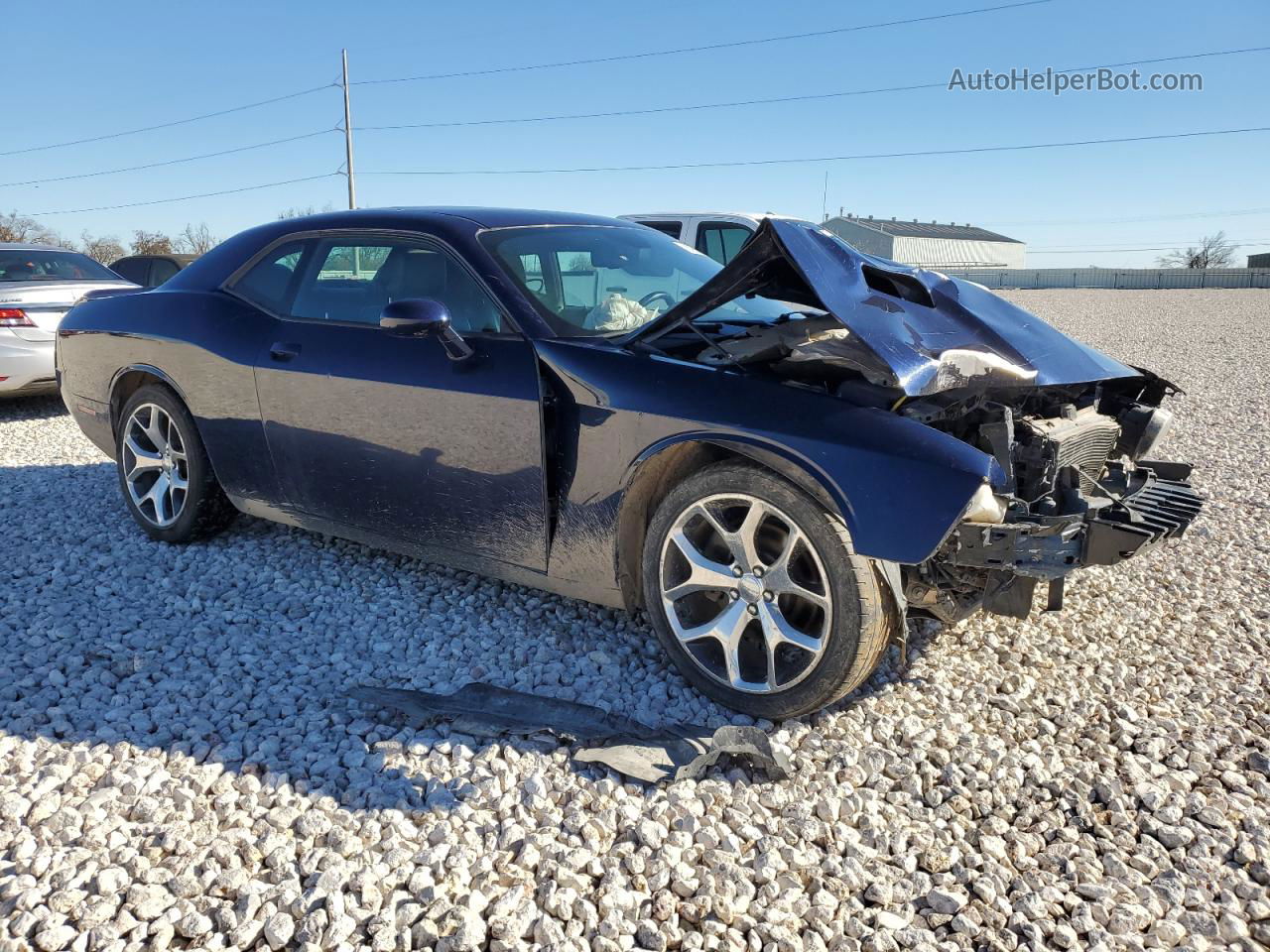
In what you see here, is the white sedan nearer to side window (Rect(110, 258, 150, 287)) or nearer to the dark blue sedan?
side window (Rect(110, 258, 150, 287))

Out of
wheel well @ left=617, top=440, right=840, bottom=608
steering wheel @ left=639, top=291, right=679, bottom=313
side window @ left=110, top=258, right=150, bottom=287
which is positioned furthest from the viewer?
side window @ left=110, top=258, right=150, bottom=287

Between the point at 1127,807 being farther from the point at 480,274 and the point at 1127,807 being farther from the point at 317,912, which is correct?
the point at 480,274

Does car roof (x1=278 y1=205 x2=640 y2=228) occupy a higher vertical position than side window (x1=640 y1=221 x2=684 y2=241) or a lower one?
lower

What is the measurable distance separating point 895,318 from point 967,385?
1.02 feet

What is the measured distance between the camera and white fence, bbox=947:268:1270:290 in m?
50.1

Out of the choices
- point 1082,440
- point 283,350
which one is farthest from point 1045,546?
point 283,350

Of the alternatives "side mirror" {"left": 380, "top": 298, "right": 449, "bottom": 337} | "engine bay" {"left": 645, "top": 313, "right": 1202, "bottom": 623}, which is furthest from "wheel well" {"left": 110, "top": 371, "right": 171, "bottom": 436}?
"engine bay" {"left": 645, "top": 313, "right": 1202, "bottom": 623}

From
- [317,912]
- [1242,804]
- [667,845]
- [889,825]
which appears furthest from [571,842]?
[1242,804]

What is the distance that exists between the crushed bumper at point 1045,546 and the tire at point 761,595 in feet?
0.98

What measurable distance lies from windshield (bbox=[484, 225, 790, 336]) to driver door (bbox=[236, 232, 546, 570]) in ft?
0.66

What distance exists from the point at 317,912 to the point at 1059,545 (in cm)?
219

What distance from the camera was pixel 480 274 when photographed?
3.50m

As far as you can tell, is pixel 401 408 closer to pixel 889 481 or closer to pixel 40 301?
pixel 889 481

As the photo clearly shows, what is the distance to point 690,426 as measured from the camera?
116 inches
